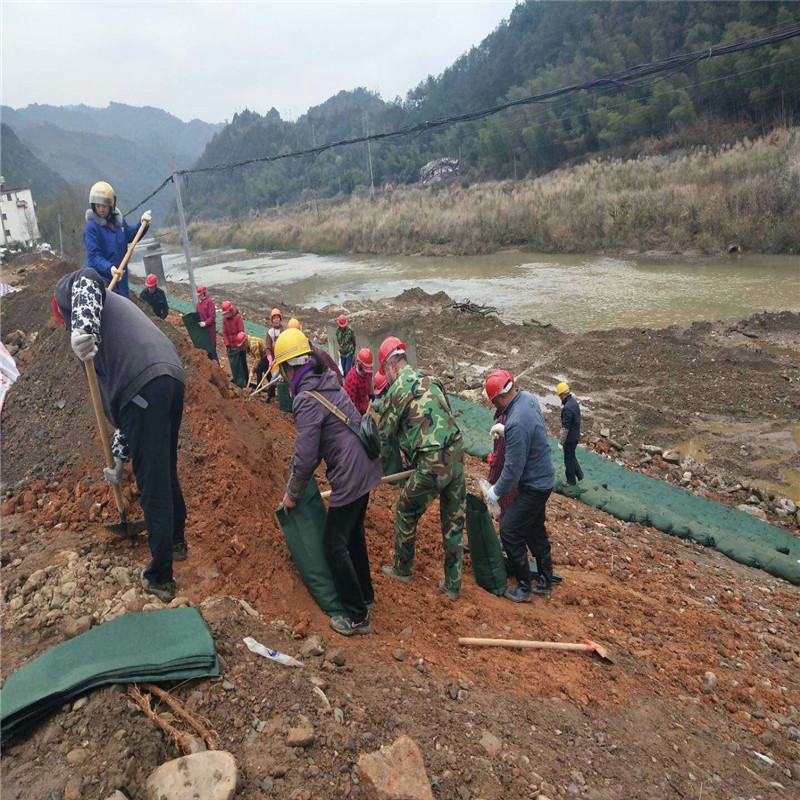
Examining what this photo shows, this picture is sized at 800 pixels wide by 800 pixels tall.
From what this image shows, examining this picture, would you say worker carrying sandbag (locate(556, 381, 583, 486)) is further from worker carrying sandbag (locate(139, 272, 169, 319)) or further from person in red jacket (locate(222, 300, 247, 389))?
worker carrying sandbag (locate(139, 272, 169, 319))

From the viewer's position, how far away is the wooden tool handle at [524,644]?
3533 mm

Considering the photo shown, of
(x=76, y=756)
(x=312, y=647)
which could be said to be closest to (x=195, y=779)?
(x=76, y=756)

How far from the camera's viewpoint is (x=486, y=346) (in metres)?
14.0

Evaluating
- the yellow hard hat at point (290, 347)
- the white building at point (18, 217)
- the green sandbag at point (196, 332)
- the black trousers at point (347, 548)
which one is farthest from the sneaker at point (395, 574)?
the white building at point (18, 217)

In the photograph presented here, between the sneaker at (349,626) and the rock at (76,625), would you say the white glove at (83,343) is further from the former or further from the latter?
the sneaker at (349,626)

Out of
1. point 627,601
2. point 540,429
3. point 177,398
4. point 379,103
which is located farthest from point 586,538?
point 379,103

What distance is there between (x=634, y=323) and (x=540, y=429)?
1270 centimetres

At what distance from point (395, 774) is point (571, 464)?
5157 millimetres

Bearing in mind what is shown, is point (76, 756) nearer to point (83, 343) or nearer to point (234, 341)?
point (83, 343)

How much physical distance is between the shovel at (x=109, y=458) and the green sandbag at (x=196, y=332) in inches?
247

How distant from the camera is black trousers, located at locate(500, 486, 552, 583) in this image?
4172mm

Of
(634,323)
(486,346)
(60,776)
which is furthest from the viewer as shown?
(634,323)

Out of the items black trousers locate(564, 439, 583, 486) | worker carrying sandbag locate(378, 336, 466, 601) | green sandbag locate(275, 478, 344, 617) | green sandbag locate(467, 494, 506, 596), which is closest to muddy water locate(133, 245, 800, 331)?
black trousers locate(564, 439, 583, 486)

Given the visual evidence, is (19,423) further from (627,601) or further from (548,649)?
(627,601)
